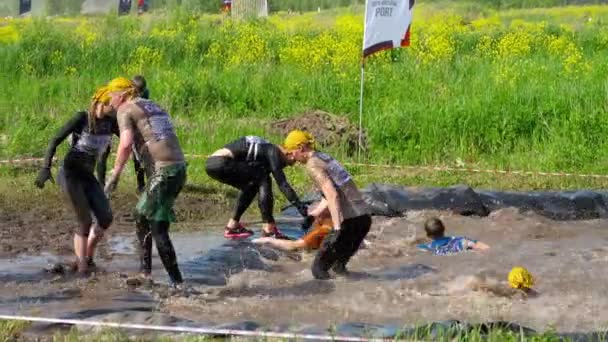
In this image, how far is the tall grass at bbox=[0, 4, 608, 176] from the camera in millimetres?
14703

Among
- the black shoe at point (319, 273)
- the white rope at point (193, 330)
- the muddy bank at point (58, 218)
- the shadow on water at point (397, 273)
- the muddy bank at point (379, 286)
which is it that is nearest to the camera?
the white rope at point (193, 330)

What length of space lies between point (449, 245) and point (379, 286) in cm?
164

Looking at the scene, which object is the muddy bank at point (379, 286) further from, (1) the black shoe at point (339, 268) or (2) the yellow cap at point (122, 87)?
(2) the yellow cap at point (122, 87)

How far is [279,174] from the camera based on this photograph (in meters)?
9.94

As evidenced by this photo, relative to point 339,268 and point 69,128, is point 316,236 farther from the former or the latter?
point 69,128

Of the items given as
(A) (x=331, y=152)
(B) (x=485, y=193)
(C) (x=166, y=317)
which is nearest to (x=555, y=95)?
(A) (x=331, y=152)

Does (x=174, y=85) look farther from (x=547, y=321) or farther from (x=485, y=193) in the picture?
(x=547, y=321)

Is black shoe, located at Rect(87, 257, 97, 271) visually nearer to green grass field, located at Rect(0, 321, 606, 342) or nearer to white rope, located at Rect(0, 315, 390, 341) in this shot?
white rope, located at Rect(0, 315, 390, 341)

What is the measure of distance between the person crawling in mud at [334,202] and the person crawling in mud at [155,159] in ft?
3.02

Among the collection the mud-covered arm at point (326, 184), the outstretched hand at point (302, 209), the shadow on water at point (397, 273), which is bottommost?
the shadow on water at point (397, 273)

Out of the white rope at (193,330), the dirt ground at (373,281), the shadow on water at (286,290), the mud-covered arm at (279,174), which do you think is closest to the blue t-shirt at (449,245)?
the dirt ground at (373,281)

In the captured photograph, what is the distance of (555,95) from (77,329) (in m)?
11.1

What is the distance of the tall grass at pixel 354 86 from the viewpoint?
579 inches

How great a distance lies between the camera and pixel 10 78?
775 inches
